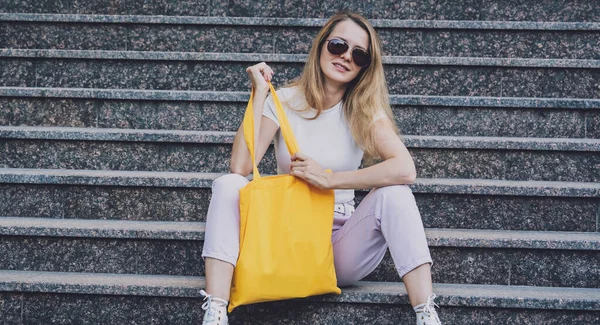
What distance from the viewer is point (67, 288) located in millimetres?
2357

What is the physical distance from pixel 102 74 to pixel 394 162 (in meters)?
1.83

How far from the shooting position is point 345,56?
2336mm

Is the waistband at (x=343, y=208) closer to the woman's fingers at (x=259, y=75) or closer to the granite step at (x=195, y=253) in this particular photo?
the granite step at (x=195, y=253)

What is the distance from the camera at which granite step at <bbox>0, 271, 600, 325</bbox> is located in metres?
2.30

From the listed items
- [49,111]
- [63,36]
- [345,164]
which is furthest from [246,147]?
[63,36]

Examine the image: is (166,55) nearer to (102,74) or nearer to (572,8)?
(102,74)

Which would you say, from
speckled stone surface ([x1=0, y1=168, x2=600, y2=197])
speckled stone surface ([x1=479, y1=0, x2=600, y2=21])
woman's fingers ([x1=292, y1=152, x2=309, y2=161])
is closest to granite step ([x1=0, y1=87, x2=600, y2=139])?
speckled stone surface ([x1=0, y1=168, x2=600, y2=197])

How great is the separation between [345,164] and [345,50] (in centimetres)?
41

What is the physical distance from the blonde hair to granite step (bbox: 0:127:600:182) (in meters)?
0.52

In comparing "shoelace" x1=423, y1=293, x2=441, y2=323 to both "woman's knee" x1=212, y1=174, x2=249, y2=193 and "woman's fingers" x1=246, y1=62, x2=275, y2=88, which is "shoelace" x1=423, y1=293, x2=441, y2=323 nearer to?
"woman's knee" x1=212, y1=174, x2=249, y2=193

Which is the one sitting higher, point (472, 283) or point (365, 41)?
point (365, 41)

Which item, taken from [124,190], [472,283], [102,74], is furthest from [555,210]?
[102,74]

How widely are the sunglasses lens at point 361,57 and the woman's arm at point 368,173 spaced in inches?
11.9

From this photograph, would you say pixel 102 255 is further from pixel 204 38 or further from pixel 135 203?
pixel 204 38
